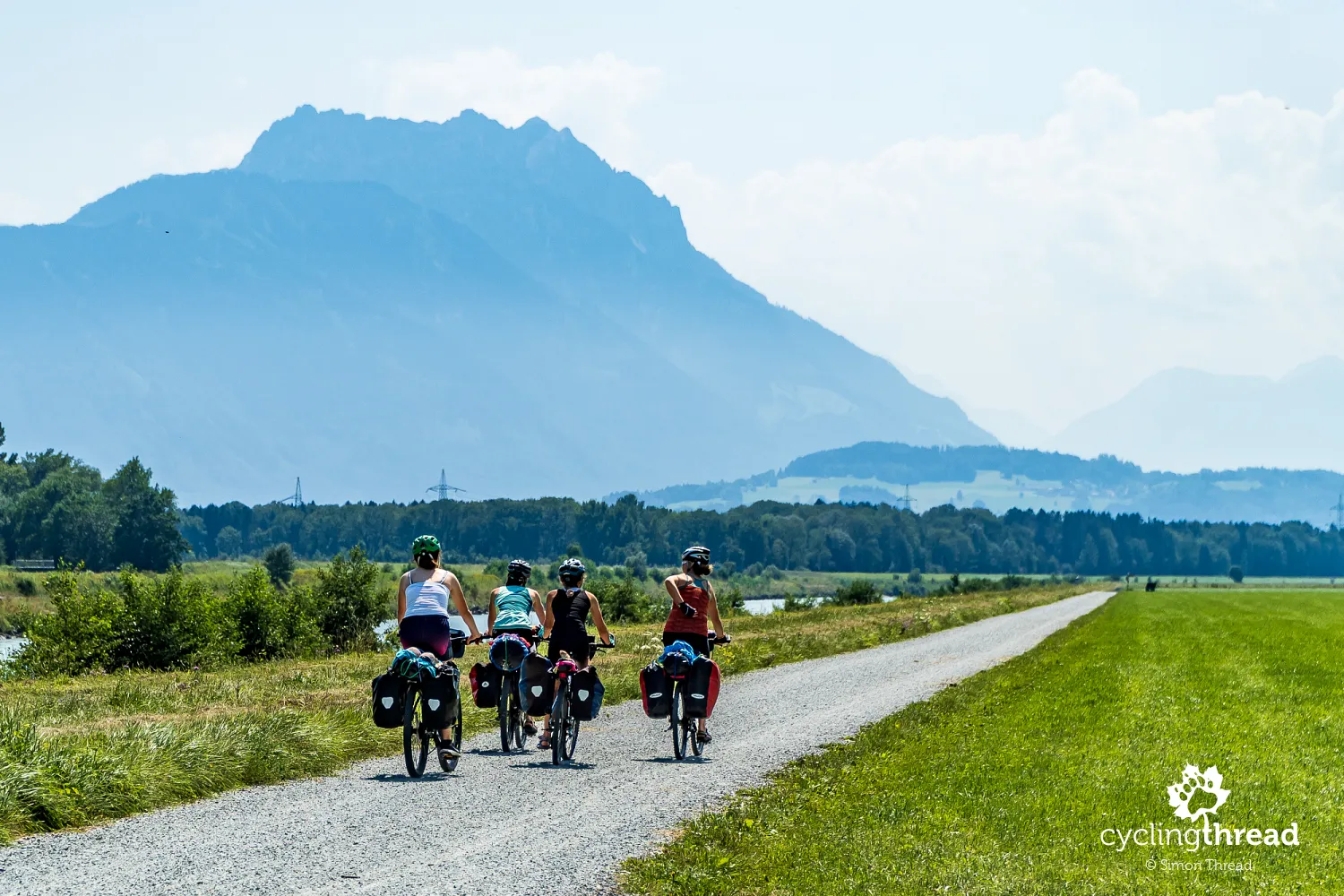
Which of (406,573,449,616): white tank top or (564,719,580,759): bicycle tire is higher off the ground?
(406,573,449,616): white tank top

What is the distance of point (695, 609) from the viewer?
60.1ft

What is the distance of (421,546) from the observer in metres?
16.0

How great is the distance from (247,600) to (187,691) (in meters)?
16.7

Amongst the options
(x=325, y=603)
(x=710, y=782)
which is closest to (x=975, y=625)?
(x=325, y=603)

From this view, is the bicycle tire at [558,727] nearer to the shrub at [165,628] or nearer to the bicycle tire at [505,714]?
the bicycle tire at [505,714]

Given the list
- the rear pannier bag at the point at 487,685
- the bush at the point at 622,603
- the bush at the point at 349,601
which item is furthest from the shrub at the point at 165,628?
the bush at the point at 622,603

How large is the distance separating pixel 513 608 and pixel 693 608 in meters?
2.47

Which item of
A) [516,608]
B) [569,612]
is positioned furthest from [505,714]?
[569,612]

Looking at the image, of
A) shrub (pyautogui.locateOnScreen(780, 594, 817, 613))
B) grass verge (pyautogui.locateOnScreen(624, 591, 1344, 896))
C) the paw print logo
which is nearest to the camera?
grass verge (pyautogui.locateOnScreen(624, 591, 1344, 896))

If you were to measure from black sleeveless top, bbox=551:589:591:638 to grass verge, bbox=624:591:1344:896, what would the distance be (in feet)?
11.2

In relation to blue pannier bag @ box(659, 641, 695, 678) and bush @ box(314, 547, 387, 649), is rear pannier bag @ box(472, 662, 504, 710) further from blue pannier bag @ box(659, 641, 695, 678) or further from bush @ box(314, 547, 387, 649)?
bush @ box(314, 547, 387, 649)

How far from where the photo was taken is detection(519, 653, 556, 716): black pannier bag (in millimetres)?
17672

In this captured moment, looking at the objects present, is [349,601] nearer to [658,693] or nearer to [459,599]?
[658,693]

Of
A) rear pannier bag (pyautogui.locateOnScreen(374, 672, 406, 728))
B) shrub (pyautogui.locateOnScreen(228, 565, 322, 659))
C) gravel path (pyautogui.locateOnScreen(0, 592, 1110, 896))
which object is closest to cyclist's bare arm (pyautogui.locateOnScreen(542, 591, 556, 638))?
gravel path (pyautogui.locateOnScreen(0, 592, 1110, 896))
